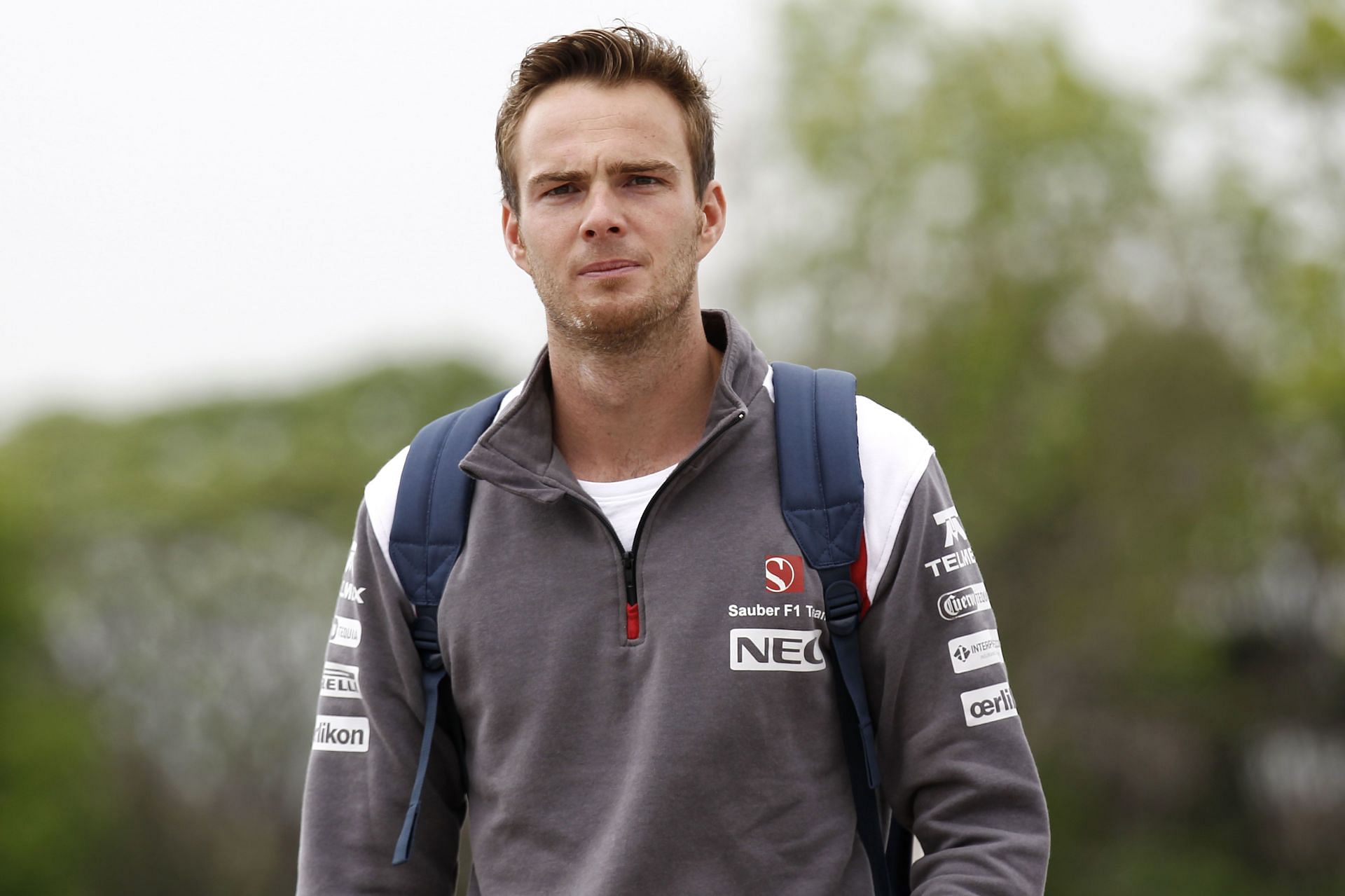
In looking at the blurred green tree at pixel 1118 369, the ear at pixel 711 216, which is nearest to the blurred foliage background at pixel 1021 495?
the blurred green tree at pixel 1118 369

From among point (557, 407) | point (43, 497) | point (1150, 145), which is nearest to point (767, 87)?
point (1150, 145)

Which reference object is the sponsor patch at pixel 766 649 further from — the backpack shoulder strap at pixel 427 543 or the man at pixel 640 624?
the backpack shoulder strap at pixel 427 543

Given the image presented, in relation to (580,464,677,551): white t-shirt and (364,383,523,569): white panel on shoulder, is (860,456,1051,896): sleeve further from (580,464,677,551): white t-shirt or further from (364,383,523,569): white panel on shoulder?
(364,383,523,569): white panel on shoulder

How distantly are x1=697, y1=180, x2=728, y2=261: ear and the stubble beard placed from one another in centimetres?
9

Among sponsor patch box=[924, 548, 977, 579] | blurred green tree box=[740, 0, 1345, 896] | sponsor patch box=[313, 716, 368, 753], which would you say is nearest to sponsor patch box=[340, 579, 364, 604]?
sponsor patch box=[313, 716, 368, 753]

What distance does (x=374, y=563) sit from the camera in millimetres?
2934

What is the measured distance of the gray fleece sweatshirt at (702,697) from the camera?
2.65 m

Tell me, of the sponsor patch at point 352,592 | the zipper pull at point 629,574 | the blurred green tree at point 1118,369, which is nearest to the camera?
the zipper pull at point 629,574

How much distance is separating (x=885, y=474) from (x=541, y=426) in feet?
2.20

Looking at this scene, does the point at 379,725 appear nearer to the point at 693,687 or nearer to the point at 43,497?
the point at 693,687

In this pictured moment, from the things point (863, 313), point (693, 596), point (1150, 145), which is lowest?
point (693, 596)

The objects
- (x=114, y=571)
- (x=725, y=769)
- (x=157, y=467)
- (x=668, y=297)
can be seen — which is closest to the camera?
(x=725, y=769)

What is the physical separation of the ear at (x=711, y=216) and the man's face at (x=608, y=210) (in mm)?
83

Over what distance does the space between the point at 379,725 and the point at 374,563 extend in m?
0.30
